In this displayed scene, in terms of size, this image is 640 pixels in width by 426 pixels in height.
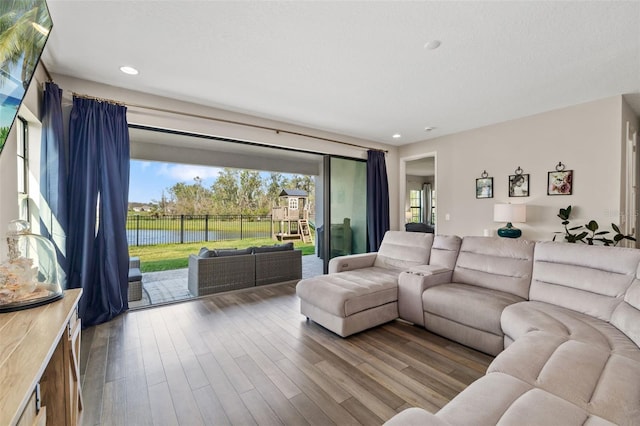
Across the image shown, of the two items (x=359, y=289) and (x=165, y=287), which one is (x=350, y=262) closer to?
(x=359, y=289)

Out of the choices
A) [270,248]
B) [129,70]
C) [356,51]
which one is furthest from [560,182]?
[129,70]

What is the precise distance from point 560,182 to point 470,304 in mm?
2796

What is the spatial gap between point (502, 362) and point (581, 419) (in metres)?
0.42

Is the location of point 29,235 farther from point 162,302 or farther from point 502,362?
point 502,362

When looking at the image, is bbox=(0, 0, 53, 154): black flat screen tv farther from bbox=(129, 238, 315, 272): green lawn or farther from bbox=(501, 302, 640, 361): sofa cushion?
bbox=(129, 238, 315, 272): green lawn

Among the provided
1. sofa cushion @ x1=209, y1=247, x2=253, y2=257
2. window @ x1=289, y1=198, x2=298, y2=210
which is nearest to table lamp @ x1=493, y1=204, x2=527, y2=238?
sofa cushion @ x1=209, y1=247, x2=253, y2=257

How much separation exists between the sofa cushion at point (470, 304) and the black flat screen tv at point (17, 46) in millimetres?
3294

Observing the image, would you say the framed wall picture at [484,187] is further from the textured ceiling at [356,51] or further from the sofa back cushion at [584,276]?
the sofa back cushion at [584,276]

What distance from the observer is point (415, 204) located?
10781mm

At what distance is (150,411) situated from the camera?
174 centimetres

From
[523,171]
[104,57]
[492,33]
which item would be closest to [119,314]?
[104,57]

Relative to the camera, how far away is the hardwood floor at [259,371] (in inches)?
68.3

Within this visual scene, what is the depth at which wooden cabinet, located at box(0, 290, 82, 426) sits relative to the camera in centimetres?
81

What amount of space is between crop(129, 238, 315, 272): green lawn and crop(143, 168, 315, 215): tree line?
3.25 ft
